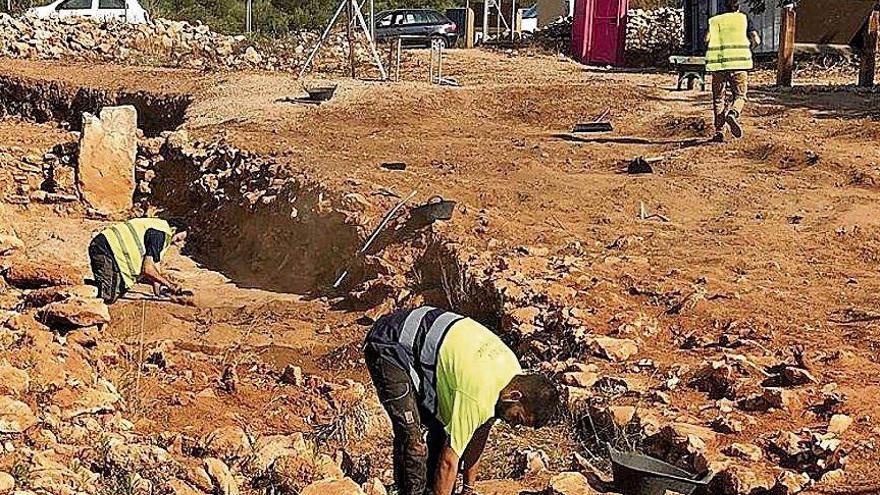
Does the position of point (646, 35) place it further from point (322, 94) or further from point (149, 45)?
point (322, 94)

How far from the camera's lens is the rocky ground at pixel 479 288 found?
16.8ft

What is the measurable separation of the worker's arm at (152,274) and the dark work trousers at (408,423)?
15.8ft

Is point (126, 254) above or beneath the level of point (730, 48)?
beneath

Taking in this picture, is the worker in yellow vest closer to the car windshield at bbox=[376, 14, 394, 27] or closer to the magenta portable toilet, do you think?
the magenta portable toilet

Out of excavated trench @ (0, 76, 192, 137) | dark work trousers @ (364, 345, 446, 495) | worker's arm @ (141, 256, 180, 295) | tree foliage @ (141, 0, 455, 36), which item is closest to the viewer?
dark work trousers @ (364, 345, 446, 495)

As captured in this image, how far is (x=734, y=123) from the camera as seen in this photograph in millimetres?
11992

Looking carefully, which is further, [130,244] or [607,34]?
[607,34]

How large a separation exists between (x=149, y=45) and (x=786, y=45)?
15.0 metres

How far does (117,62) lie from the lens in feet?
75.5

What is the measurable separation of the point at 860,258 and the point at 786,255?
52 cm

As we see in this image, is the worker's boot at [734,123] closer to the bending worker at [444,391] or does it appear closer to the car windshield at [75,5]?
the bending worker at [444,391]

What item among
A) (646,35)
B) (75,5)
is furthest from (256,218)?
(75,5)

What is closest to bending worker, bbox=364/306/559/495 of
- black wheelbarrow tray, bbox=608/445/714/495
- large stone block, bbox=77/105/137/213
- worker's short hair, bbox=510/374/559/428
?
worker's short hair, bbox=510/374/559/428

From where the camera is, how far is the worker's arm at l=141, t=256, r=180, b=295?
9.12 metres
